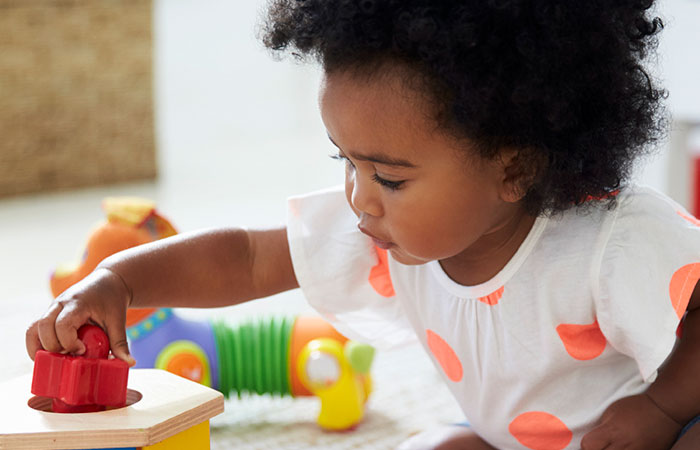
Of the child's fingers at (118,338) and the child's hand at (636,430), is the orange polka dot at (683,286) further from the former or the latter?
the child's fingers at (118,338)

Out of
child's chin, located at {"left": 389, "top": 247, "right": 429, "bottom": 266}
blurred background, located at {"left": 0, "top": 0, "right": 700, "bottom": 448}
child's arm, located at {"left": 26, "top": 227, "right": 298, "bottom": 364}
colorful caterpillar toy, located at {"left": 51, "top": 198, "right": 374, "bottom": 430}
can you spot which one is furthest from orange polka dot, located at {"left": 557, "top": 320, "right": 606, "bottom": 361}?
blurred background, located at {"left": 0, "top": 0, "right": 700, "bottom": 448}

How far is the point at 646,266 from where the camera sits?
671mm

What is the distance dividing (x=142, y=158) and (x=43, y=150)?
26cm

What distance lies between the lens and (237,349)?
3.42ft

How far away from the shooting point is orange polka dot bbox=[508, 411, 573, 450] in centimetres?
75

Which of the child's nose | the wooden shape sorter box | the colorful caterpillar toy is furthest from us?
the colorful caterpillar toy

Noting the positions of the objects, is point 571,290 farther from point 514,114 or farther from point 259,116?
point 259,116

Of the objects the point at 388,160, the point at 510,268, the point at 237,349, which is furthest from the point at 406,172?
the point at 237,349

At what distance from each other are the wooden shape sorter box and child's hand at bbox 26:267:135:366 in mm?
29

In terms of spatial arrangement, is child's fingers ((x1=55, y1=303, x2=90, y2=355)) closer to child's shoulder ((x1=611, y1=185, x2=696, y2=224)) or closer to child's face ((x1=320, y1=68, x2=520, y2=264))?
child's face ((x1=320, y1=68, x2=520, y2=264))

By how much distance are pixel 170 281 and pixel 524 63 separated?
1.06 feet

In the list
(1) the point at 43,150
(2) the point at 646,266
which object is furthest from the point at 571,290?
(1) the point at 43,150

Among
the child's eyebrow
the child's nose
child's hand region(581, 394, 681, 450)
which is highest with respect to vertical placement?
the child's eyebrow

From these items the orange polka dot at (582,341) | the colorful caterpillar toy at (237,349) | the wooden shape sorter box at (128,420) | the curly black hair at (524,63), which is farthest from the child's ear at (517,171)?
the colorful caterpillar toy at (237,349)
